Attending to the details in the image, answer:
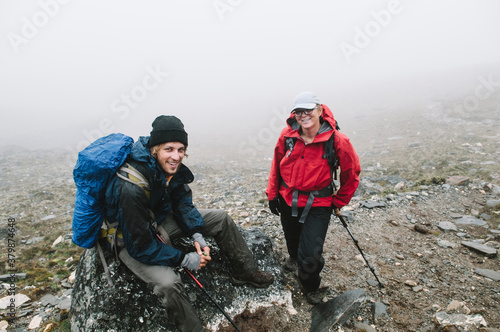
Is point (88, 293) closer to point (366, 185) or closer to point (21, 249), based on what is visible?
point (21, 249)

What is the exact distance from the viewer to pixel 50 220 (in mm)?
9539

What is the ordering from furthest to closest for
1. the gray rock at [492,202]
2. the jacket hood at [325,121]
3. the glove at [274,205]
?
the gray rock at [492,202] < the glove at [274,205] < the jacket hood at [325,121]

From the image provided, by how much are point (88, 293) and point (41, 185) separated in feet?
42.8

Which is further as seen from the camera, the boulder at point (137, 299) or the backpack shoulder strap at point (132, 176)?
the boulder at point (137, 299)

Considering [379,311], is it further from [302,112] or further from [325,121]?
[302,112]

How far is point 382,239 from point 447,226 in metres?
1.81

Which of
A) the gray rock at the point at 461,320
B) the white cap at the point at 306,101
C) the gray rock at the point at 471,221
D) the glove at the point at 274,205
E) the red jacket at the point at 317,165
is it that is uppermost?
the white cap at the point at 306,101

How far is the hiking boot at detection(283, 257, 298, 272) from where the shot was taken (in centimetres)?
545

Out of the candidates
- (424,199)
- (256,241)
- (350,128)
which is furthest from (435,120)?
(256,241)

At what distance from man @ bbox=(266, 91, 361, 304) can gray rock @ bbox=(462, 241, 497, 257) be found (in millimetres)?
3544

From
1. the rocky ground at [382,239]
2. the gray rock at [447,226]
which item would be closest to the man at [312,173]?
the rocky ground at [382,239]

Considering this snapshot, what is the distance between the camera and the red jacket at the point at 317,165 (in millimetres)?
4328

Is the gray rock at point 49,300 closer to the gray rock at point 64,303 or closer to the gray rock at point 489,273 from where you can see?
the gray rock at point 64,303

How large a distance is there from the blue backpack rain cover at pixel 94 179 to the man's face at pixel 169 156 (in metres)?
0.41
